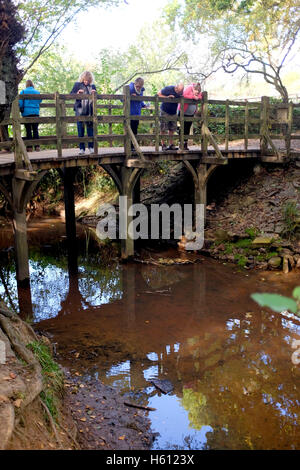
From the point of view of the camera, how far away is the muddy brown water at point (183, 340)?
547 cm

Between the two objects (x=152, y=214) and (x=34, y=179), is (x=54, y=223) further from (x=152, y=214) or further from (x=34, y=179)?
(x=34, y=179)

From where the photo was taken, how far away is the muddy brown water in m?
5.47

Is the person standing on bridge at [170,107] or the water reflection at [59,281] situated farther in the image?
the person standing on bridge at [170,107]

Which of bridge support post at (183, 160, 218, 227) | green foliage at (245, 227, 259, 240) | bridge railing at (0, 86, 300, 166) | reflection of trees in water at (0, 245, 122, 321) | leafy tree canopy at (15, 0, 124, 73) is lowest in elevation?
reflection of trees in water at (0, 245, 122, 321)

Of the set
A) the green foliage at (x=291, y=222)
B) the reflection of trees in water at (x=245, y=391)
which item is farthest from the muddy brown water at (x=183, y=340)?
the green foliage at (x=291, y=222)

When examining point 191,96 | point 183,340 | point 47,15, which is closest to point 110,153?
point 191,96

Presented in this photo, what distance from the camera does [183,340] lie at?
7.70 m

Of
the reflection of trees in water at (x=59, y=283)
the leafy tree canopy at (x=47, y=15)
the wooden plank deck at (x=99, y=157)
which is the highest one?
the leafy tree canopy at (x=47, y=15)

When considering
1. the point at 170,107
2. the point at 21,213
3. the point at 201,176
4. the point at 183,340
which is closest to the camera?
the point at 183,340

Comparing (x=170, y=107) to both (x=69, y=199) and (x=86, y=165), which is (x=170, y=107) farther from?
(x=69, y=199)

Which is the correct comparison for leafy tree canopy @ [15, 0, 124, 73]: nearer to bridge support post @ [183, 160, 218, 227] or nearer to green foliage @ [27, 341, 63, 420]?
bridge support post @ [183, 160, 218, 227]

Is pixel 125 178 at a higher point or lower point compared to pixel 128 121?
lower

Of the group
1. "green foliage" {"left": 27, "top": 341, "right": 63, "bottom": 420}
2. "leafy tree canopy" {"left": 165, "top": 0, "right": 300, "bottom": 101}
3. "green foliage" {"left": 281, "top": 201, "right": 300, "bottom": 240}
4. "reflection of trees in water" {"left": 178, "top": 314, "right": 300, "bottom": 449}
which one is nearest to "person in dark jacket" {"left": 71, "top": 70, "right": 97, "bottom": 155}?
"green foliage" {"left": 27, "top": 341, "right": 63, "bottom": 420}

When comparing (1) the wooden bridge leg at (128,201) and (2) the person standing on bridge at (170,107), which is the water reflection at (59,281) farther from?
(2) the person standing on bridge at (170,107)
